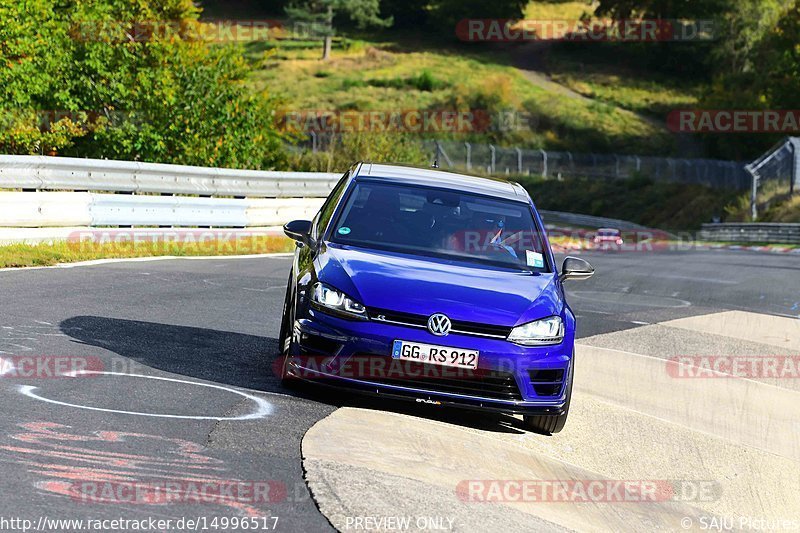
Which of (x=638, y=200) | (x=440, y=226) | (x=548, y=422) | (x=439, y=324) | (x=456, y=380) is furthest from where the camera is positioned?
(x=638, y=200)

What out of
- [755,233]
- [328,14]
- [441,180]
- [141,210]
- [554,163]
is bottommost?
[554,163]

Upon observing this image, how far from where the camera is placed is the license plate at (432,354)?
7.21m

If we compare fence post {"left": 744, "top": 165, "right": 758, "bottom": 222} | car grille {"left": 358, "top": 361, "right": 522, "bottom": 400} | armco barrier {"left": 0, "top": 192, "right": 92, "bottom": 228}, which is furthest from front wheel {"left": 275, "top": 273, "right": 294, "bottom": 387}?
fence post {"left": 744, "top": 165, "right": 758, "bottom": 222}

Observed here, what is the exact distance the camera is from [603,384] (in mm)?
10461

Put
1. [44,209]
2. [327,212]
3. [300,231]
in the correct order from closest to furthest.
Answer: [300,231] < [327,212] < [44,209]

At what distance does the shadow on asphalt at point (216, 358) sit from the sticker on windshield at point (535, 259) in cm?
111

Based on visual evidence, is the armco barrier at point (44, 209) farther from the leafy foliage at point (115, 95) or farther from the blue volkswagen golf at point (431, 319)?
the blue volkswagen golf at point (431, 319)

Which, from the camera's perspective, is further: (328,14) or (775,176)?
(328,14)

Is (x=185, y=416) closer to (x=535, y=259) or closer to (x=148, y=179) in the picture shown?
(x=535, y=259)

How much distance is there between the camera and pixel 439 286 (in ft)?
24.6

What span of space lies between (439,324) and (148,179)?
12.6 m

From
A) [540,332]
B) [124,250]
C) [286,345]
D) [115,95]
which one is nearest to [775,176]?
[115,95]

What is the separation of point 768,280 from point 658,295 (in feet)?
15.1

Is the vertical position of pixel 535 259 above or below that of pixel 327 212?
below
